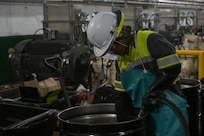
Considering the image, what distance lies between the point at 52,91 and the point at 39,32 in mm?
2497

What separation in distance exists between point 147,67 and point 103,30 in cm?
34

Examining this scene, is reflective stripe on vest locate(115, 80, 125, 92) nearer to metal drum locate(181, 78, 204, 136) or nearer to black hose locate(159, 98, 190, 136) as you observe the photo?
black hose locate(159, 98, 190, 136)

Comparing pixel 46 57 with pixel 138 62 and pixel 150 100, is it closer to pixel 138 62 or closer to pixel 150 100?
pixel 138 62

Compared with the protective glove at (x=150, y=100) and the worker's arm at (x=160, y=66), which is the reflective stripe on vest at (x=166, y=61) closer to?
the worker's arm at (x=160, y=66)

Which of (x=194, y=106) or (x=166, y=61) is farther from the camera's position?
(x=194, y=106)

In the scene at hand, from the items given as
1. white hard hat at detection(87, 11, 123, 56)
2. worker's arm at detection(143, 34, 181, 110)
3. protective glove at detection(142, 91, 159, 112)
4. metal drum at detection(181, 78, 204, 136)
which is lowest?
metal drum at detection(181, 78, 204, 136)

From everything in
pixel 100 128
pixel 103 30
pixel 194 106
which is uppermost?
pixel 103 30

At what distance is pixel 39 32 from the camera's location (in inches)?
207

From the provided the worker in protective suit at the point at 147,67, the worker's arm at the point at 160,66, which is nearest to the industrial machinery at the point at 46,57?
the worker in protective suit at the point at 147,67

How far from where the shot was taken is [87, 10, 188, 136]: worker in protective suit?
1725mm

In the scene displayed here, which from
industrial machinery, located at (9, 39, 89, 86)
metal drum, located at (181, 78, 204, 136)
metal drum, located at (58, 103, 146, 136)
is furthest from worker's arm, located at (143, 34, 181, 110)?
industrial machinery, located at (9, 39, 89, 86)

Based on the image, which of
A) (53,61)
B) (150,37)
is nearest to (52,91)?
(53,61)

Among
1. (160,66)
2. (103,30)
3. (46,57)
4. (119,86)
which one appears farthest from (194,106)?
(46,57)

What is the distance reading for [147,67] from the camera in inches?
71.1
